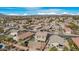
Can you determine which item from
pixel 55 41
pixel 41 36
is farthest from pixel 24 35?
pixel 55 41

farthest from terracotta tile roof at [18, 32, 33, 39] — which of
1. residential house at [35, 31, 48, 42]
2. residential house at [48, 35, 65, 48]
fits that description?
residential house at [48, 35, 65, 48]

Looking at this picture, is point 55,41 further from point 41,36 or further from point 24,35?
point 24,35

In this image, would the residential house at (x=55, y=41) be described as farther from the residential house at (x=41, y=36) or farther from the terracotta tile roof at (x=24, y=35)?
the terracotta tile roof at (x=24, y=35)

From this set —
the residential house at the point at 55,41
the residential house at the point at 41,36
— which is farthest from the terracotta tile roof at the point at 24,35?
the residential house at the point at 55,41

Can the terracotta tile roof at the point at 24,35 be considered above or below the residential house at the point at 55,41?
above

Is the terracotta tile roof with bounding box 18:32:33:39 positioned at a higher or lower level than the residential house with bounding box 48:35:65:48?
higher

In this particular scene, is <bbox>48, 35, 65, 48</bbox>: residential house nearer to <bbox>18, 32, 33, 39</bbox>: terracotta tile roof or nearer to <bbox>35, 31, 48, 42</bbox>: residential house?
<bbox>35, 31, 48, 42</bbox>: residential house

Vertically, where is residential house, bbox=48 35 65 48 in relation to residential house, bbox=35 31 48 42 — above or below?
below

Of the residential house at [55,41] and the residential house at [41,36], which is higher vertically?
the residential house at [41,36]

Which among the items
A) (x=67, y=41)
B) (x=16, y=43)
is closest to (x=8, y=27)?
(x=16, y=43)
